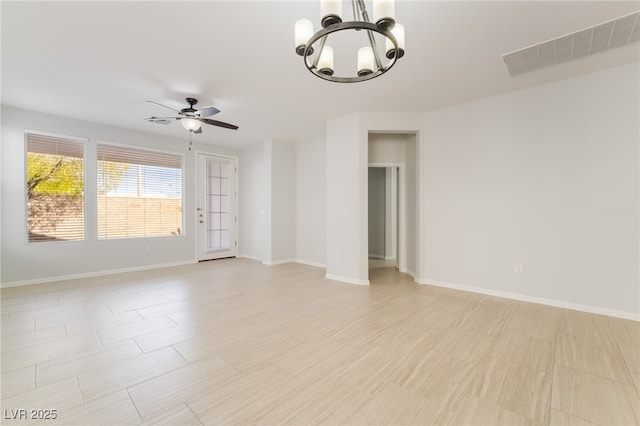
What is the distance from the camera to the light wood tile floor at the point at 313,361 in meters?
1.63

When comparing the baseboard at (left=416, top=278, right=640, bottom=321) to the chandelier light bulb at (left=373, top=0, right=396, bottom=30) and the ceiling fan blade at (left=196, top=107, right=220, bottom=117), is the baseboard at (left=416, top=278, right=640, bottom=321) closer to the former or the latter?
the chandelier light bulb at (left=373, top=0, right=396, bottom=30)

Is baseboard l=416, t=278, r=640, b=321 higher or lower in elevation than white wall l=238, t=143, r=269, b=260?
lower

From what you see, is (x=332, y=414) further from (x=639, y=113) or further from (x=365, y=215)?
(x=639, y=113)

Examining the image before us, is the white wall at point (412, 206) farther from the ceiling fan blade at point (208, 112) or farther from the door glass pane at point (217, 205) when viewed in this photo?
the door glass pane at point (217, 205)

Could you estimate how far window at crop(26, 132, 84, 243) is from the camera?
4.34m

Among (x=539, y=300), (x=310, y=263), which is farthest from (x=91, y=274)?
(x=539, y=300)

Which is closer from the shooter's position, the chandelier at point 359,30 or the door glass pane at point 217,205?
the chandelier at point 359,30

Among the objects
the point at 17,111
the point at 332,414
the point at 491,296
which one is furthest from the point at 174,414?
the point at 17,111

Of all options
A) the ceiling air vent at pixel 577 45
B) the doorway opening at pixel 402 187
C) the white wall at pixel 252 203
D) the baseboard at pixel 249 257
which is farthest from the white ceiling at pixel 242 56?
the baseboard at pixel 249 257

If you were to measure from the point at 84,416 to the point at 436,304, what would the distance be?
343cm

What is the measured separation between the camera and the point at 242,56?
277 cm

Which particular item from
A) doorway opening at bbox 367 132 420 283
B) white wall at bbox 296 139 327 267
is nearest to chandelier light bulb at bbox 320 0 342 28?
doorway opening at bbox 367 132 420 283

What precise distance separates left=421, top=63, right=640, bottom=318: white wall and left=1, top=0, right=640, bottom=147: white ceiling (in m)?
0.32

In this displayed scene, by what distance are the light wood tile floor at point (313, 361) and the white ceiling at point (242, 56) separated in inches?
109
